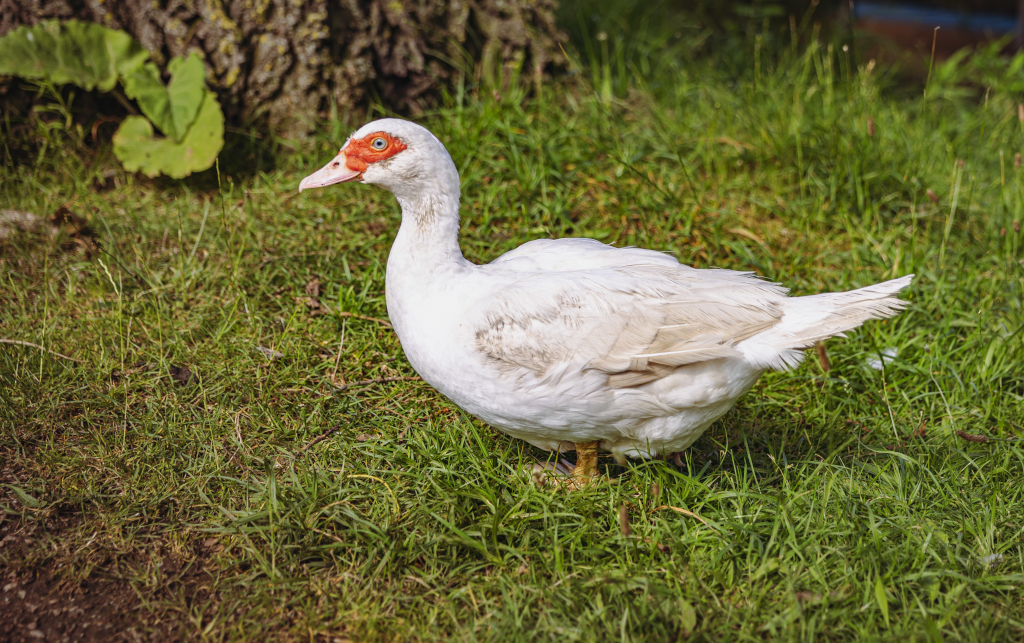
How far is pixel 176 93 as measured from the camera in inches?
152

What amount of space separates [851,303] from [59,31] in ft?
12.4

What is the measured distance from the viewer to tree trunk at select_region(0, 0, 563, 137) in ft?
13.0

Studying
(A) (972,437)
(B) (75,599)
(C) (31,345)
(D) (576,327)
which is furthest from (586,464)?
(C) (31,345)

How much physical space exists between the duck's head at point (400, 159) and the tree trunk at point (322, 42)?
63.5 inches

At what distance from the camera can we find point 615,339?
100 inches

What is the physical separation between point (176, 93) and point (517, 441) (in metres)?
2.48

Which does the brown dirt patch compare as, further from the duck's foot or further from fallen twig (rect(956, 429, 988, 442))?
fallen twig (rect(956, 429, 988, 442))

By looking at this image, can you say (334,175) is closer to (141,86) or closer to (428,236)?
(428,236)

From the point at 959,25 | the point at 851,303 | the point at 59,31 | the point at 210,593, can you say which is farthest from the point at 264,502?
the point at 959,25

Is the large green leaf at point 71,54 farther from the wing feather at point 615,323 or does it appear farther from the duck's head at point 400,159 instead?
the wing feather at point 615,323

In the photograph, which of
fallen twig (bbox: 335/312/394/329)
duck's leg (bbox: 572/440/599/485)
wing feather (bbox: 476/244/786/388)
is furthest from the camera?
fallen twig (bbox: 335/312/394/329)

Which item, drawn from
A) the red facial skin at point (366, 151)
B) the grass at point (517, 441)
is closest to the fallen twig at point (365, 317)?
the grass at point (517, 441)

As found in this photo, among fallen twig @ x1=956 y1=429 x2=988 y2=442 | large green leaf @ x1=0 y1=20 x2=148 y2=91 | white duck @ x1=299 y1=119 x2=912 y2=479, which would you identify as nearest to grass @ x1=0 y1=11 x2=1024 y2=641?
fallen twig @ x1=956 y1=429 x2=988 y2=442

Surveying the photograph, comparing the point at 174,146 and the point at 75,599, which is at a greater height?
the point at 174,146
